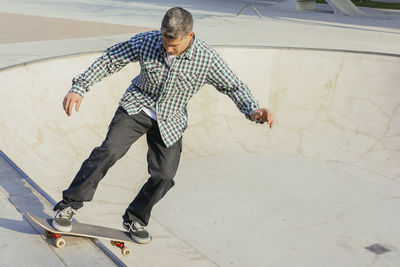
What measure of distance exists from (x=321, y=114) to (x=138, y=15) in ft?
33.9

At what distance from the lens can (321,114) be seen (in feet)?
28.5

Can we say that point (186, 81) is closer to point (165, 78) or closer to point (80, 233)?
point (165, 78)

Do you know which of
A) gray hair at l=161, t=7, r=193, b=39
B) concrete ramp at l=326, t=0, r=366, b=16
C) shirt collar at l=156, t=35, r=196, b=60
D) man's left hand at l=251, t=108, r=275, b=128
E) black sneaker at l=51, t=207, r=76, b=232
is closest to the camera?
gray hair at l=161, t=7, r=193, b=39

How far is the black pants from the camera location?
11.4 ft

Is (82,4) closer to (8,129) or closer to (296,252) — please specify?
(8,129)

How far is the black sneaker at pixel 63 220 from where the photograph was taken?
3.33 meters

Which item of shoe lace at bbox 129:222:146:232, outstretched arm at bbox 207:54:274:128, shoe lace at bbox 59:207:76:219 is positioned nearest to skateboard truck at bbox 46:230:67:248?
shoe lace at bbox 59:207:76:219

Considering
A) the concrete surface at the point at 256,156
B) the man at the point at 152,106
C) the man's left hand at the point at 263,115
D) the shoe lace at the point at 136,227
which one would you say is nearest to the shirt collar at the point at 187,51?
the man at the point at 152,106

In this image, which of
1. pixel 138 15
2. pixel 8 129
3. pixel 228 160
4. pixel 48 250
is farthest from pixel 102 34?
pixel 48 250

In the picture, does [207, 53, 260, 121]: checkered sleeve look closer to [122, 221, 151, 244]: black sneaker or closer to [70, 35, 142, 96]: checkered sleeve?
[70, 35, 142, 96]: checkered sleeve

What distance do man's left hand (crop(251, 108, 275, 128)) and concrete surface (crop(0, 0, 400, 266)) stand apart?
171 centimetres

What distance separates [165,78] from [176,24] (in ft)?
1.71

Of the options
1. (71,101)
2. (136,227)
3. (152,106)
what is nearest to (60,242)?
(136,227)

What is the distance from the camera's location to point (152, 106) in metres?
3.70
